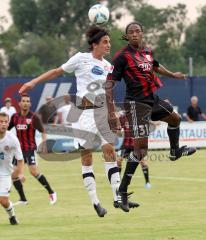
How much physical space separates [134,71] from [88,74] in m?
0.73

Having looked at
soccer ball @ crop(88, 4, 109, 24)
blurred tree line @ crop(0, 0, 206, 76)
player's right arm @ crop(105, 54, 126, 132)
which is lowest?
blurred tree line @ crop(0, 0, 206, 76)

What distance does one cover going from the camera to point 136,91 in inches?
509

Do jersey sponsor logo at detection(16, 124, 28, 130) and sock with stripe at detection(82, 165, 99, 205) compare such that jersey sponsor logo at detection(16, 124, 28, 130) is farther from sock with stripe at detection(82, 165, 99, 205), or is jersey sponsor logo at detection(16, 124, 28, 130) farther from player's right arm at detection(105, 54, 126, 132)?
player's right arm at detection(105, 54, 126, 132)

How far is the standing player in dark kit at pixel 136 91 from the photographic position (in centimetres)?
1278

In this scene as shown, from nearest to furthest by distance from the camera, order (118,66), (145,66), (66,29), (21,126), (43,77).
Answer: (43,77) < (118,66) < (145,66) < (21,126) < (66,29)

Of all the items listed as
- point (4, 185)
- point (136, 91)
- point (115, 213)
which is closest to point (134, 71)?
point (136, 91)

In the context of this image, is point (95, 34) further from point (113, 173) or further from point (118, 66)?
point (113, 173)

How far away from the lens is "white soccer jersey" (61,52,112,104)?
13070 millimetres

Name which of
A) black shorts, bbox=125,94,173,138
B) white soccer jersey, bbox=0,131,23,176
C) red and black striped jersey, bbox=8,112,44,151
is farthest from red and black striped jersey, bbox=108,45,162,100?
red and black striped jersey, bbox=8,112,44,151

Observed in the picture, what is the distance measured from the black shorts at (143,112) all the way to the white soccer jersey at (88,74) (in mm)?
522

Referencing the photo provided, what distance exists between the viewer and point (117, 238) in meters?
12.7

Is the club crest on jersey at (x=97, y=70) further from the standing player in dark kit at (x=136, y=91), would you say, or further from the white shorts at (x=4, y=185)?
the white shorts at (x=4, y=185)

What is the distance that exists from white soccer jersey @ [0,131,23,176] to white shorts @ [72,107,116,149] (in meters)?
2.00

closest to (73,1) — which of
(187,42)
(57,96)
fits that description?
(187,42)
